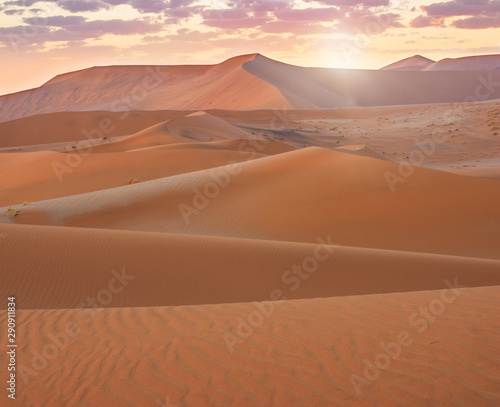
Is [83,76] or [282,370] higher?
[83,76]

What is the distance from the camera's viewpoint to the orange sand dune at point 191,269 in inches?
306

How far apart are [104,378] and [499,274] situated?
733cm

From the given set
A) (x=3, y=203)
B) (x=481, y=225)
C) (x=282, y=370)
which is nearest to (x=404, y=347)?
(x=282, y=370)

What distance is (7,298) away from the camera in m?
7.15

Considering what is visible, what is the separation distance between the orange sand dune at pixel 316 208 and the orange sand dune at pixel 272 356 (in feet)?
A: 24.3

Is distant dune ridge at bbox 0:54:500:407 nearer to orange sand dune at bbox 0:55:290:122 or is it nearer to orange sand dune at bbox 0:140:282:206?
orange sand dune at bbox 0:140:282:206

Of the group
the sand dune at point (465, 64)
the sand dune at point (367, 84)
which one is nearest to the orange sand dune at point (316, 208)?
the sand dune at point (367, 84)

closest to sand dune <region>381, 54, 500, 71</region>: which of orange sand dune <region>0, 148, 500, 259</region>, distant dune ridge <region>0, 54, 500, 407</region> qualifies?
distant dune ridge <region>0, 54, 500, 407</region>

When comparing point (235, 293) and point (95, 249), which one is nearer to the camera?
point (235, 293)

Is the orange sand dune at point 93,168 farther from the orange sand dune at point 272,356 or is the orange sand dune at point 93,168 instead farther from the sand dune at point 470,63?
the sand dune at point 470,63

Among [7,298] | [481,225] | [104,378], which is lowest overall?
[481,225]

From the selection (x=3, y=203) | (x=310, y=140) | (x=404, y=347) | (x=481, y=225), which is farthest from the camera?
(x=310, y=140)

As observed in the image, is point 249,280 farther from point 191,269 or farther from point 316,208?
point 316,208

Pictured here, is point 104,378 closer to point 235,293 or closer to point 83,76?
point 235,293
